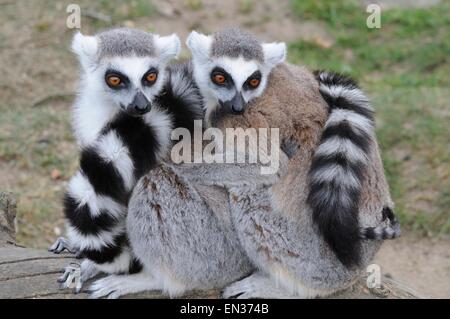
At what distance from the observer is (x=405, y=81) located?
912cm

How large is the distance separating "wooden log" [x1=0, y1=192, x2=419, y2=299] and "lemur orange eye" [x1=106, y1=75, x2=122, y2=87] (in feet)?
3.80

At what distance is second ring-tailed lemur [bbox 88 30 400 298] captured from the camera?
3.99 metres

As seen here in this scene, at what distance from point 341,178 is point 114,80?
1477mm

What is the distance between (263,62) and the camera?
451cm

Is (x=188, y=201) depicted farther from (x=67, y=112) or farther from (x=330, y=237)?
(x=67, y=112)

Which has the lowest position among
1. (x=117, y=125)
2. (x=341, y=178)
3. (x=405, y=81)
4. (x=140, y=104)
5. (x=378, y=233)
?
(x=378, y=233)

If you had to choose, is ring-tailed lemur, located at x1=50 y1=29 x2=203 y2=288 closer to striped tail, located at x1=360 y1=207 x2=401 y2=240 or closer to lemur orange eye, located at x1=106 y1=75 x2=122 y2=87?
lemur orange eye, located at x1=106 y1=75 x2=122 y2=87

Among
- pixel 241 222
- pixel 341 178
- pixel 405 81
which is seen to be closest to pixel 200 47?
pixel 241 222

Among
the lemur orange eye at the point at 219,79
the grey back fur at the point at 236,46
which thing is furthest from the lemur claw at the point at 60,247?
the grey back fur at the point at 236,46

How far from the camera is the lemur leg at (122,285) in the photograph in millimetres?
4066

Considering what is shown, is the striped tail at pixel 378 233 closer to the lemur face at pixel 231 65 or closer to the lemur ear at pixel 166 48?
the lemur face at pixel 231 65

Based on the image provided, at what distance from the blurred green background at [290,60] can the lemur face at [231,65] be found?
272 centimetres

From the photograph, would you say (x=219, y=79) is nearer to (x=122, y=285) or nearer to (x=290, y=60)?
(x=122, y=285)

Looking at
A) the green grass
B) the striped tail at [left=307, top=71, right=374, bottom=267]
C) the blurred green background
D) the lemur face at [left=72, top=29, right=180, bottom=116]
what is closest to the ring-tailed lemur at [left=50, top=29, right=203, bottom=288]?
the lemur face at [left=72, top=29, right=180, bottom=116]
